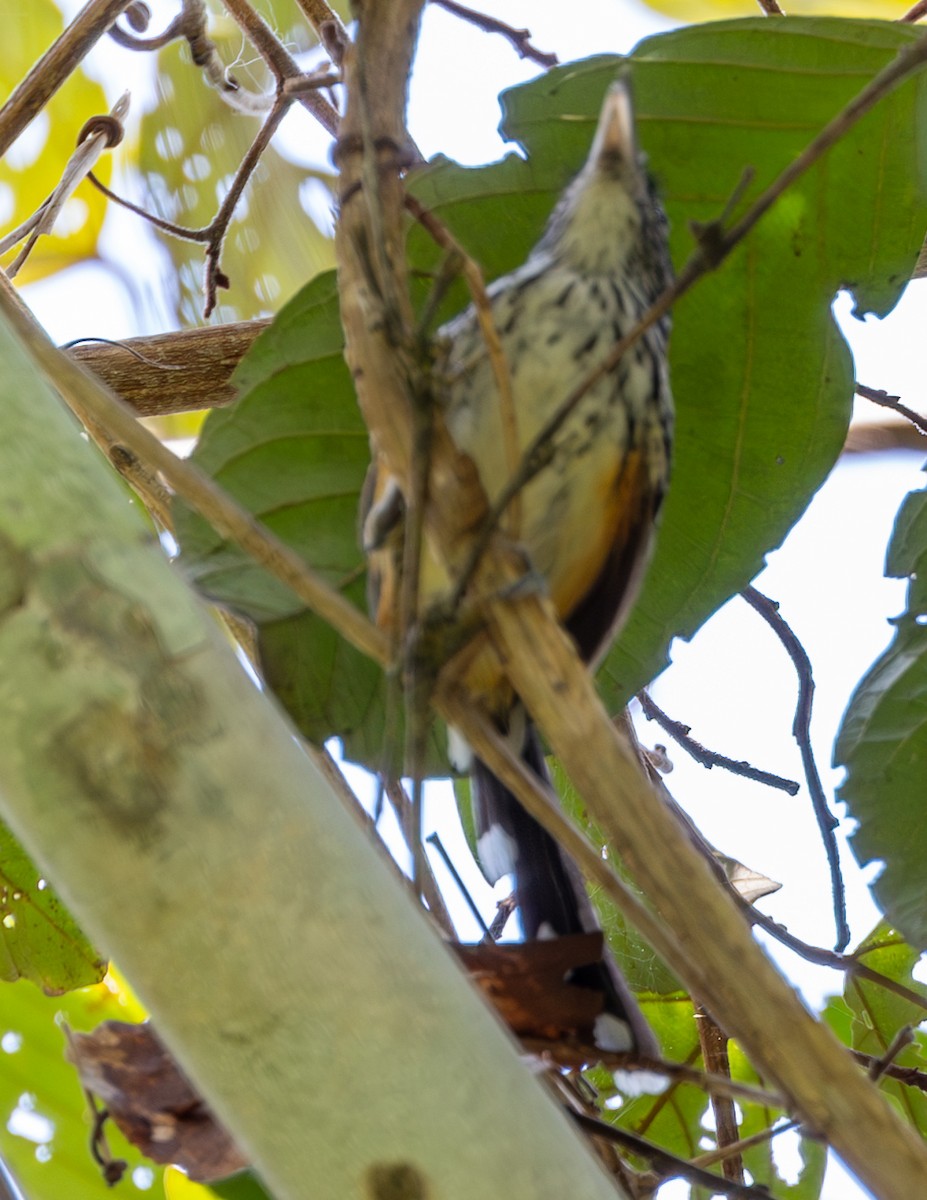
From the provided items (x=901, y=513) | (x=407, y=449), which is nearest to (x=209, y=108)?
(x=901, y=513)

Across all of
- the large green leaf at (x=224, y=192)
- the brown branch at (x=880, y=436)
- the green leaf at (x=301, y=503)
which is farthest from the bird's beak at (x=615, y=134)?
the large green leaf at (x=224, y=192)

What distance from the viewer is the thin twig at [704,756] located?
1.41 m

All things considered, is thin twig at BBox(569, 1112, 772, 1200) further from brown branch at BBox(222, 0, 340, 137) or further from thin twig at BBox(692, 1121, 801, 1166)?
brown branch at BBox(222, 0, 340, 137)

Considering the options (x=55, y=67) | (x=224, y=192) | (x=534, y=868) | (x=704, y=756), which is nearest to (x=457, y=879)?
(x=534, y=868)

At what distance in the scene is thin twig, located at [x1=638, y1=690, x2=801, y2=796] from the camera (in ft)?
4.61

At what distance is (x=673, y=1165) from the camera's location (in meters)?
0.84

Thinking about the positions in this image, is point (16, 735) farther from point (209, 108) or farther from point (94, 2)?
point (209, 108)

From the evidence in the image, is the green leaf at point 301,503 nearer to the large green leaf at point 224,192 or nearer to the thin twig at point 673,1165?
the thin twig at point 673,1165

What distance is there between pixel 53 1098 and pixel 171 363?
0.97 meters

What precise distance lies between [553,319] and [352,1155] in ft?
2.98

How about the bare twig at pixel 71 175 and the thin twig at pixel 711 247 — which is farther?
the bare twig at pixel 71 175

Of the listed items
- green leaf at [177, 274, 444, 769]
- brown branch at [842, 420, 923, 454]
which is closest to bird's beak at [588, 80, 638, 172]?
green leaf at [177, 274, 444, 769]

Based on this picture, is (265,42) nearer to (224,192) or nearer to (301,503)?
(301,503)

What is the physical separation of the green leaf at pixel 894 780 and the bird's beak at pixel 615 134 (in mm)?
476
